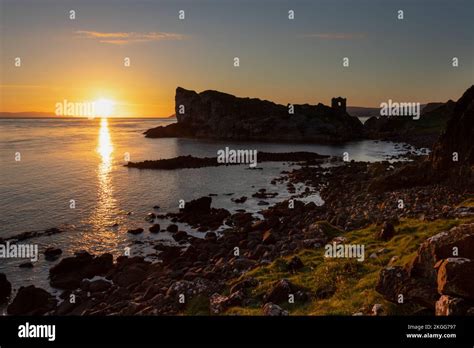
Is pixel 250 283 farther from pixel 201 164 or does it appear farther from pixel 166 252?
pixel 201 164

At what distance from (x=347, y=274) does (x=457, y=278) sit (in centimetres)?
684

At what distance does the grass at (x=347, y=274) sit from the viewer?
519 inches

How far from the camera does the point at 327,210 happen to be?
1521 inches

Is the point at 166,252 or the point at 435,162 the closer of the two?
the point at 166,252

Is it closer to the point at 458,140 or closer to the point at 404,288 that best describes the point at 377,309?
the point at 404,288

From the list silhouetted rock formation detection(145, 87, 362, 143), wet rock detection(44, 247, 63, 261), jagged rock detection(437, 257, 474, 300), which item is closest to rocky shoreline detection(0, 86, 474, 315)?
jagged rock detection(437, 257, 474, 300)

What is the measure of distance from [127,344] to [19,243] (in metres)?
31.0

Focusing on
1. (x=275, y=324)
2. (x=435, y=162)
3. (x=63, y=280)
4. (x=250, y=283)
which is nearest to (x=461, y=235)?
(x=275, y=324)

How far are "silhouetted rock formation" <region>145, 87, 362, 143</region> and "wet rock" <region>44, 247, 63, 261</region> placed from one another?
440ft

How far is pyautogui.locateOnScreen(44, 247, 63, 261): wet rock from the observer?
29969mm

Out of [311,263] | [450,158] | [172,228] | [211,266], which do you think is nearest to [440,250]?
[311,263]

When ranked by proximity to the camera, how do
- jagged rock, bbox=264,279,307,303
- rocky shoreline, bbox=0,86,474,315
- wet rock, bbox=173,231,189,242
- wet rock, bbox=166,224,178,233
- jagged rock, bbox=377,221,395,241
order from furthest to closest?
wet rock, bbox=166,224,178,233, wet rock, bbox=173,231,189,242, jagged rock, bbox=377,221,395,241, jagged rock, bbox=264,279,307,303, rocky shoreline, bbox=0,86,474,315

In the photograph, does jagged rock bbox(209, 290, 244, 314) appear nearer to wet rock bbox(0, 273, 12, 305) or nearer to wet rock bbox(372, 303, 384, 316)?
wet rock bbox(372, 303, 384, 316)

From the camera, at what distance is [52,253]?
30.4 meters
